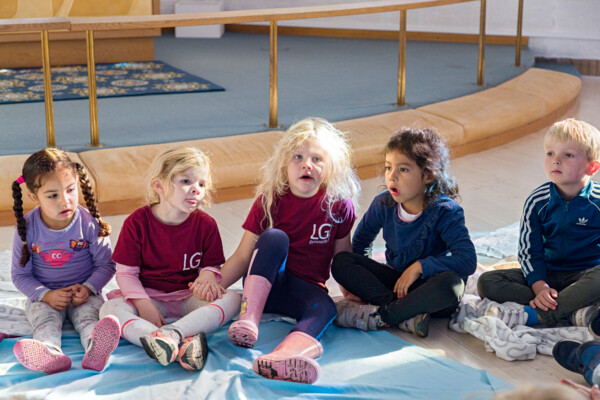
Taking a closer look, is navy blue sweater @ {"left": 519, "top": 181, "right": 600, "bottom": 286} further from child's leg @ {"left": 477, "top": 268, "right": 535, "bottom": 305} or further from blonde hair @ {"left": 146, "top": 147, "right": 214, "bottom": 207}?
blonde hair @ {"left": 146, "top": 147, "right": 214, "bottom": 207}

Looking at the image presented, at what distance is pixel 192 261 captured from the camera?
2395 millimetres

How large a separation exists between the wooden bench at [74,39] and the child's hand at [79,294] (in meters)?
4.22

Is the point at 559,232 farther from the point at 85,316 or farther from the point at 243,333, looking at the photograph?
the point at 85,316

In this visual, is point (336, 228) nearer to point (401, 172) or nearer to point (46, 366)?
point (401, 172)

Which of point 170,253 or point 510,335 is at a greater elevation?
point 170,253

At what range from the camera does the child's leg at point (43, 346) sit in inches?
78.8

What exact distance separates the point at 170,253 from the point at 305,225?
443 mm

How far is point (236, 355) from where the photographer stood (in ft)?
7.18

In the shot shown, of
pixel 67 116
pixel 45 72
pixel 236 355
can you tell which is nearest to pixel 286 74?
pixel 67 116

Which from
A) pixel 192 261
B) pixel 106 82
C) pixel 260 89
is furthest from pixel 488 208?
pixel 106 82

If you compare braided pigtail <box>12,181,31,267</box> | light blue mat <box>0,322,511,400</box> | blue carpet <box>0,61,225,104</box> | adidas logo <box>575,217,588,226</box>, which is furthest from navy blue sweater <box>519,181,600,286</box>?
blue carpet <box>0,61,225,104</box>

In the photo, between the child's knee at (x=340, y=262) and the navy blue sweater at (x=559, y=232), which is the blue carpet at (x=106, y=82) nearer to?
the child's knee at (x=340, y=262)

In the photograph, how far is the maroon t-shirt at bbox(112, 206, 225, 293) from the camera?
234cm

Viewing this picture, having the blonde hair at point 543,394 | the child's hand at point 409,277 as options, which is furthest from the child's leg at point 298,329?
the blonde hair at point 543,394
